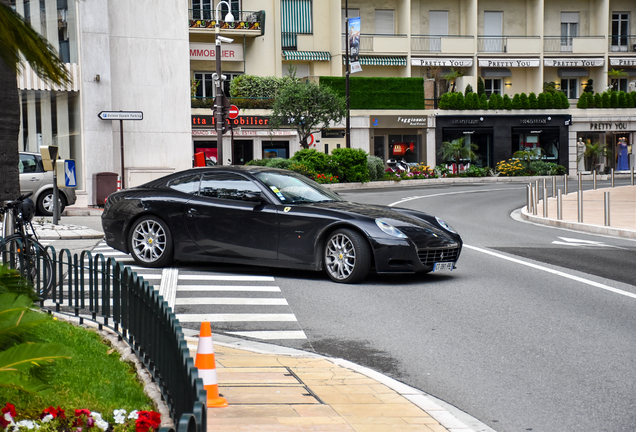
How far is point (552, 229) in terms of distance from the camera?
59.7 ft

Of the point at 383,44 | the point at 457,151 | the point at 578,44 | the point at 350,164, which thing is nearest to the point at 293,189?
the point at 350,164

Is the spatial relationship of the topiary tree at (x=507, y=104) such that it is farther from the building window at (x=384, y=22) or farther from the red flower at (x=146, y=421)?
the red flower at (x=146, y=421)

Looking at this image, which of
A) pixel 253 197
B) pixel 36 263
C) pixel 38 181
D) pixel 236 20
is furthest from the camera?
pixel 236 20

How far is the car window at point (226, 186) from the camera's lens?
10.4 meters

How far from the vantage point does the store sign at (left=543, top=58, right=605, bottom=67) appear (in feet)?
175

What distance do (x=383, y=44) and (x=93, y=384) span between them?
158 ft

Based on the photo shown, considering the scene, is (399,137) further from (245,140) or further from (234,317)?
(234,317)

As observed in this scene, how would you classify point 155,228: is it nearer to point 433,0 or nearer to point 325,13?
point 325,13

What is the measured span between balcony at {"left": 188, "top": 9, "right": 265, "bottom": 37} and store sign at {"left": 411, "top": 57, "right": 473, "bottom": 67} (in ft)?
34.8

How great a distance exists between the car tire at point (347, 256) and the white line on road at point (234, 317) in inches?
67.2

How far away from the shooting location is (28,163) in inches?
842

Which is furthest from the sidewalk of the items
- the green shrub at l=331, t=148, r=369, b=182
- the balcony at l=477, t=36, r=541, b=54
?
the balcony at l=477, t=36, r=541, b=54

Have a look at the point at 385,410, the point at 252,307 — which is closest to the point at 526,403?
the point at 385,410

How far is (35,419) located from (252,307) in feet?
15.4
